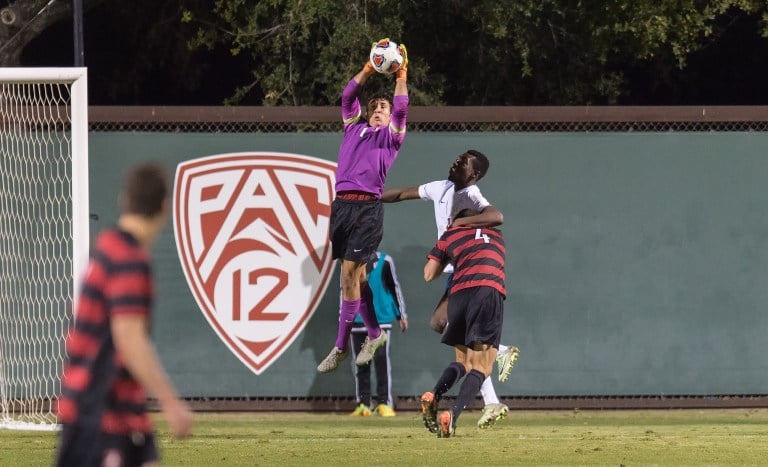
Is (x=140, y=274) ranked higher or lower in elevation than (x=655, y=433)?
higher

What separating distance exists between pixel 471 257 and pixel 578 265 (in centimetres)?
337

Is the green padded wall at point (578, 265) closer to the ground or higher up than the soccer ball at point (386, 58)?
closer to the ground

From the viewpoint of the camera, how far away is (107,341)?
16.1ft

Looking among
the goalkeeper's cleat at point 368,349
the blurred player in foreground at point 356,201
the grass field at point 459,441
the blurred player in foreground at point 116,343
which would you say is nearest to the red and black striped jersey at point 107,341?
the blurred player in foreground at point 116,343

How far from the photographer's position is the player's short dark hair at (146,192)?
16.2 feet

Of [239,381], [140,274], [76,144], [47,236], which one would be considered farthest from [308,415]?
[140,274]

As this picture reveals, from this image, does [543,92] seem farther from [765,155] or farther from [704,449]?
[704,449]

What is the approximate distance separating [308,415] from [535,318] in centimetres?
230

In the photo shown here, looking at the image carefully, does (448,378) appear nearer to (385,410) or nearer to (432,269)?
(432,269)

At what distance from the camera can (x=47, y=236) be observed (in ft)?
44.2

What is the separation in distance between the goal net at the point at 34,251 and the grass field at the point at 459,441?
4.12ft

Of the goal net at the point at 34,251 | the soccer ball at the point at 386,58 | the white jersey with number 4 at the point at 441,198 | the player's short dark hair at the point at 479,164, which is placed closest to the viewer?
the player's short dark hair at the point at 479,164

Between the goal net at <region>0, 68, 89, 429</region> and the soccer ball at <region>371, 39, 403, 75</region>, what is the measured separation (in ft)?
10.3

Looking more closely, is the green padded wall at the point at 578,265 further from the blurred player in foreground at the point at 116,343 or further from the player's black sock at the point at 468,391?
the blurred player in foreground at the point at 116,343
